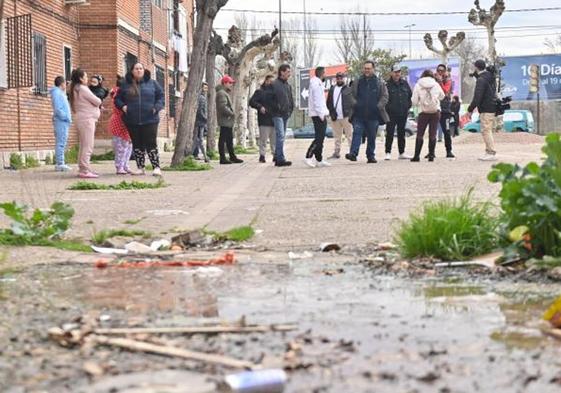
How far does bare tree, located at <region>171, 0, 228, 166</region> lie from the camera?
59.6 feet

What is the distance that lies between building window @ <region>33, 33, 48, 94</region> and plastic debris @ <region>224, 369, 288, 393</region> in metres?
18.0

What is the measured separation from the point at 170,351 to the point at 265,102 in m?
15.3

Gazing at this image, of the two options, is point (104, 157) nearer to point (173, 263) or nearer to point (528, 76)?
point (173, 263)

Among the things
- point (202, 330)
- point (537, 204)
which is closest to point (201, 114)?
point (537, 204)

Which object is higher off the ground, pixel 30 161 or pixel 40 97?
pixel 40 97

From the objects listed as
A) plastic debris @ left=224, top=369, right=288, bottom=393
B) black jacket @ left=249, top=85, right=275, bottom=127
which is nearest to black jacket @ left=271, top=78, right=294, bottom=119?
black jacket @ left=249, top=85, right=275, bottom=127

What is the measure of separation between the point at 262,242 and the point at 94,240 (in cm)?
128

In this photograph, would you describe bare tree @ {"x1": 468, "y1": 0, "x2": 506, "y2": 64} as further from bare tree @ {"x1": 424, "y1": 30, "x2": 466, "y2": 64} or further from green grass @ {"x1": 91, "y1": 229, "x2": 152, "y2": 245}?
green grass @ {"x1": 91, "y1": 229, "x2": 152, "y2": 245}

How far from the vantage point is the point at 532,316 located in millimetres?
4312

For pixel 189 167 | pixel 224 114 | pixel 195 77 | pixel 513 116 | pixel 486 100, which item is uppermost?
pixel 513 116

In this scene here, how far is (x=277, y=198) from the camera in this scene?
11.3 meters

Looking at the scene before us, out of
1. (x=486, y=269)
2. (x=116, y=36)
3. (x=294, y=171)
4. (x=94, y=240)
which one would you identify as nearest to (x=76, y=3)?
(x=116, y=36)

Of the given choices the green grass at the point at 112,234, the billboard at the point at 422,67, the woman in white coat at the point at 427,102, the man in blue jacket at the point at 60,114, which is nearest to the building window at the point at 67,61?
the man in blue jacket at the point at 60,114

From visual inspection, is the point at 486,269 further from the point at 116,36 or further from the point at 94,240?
the point at 116,36
